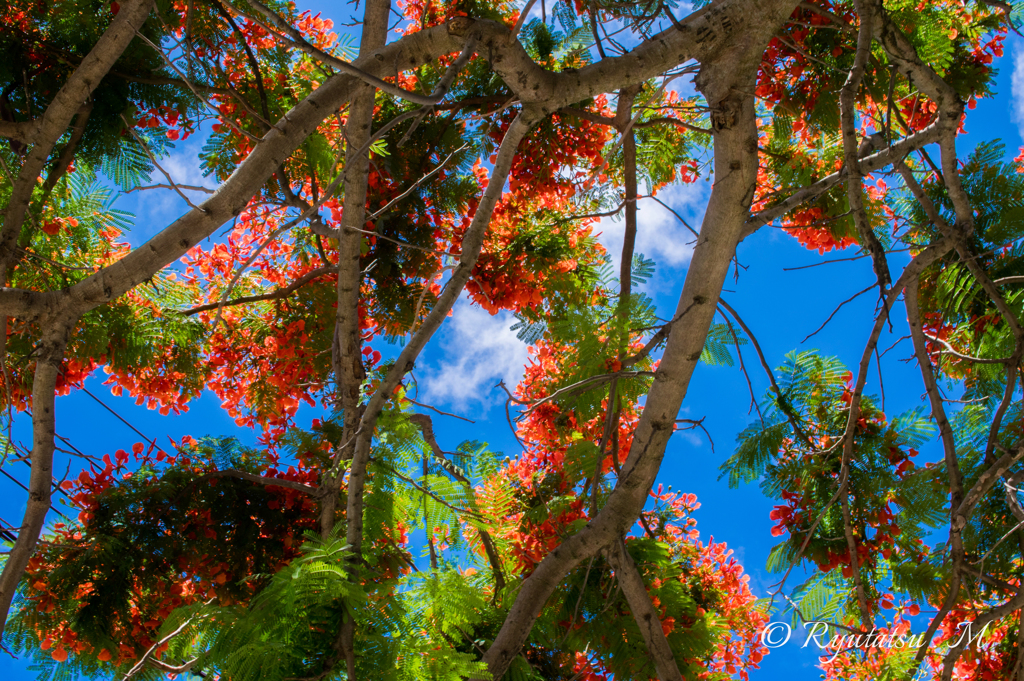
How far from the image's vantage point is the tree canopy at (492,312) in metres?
1.56

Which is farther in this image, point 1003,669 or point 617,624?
point 1003,669

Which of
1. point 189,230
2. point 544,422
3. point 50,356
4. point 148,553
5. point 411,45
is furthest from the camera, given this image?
point 544,422

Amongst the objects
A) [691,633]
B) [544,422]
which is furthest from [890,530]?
[544,422]

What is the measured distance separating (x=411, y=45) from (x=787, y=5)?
107 cm

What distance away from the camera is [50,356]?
1527 millimetres

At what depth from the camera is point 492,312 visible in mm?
3326

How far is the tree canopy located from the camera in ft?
5.13

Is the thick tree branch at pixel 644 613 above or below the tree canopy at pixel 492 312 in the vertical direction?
below

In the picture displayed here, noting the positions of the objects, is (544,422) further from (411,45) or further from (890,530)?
(411,45)

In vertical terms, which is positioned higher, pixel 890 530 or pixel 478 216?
pixel 478 216

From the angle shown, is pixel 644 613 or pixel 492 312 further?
pixel 492 312

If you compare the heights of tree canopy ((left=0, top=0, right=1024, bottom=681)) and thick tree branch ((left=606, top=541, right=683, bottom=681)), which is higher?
tree canopy ((left=0, top=0, right=1024, bottom=681))

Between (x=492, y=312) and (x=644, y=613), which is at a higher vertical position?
(x=492, y=312)

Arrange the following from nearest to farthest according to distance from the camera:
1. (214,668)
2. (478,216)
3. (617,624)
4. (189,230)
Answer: (214,668) < (189,230) < (478,216) < (617,624)
